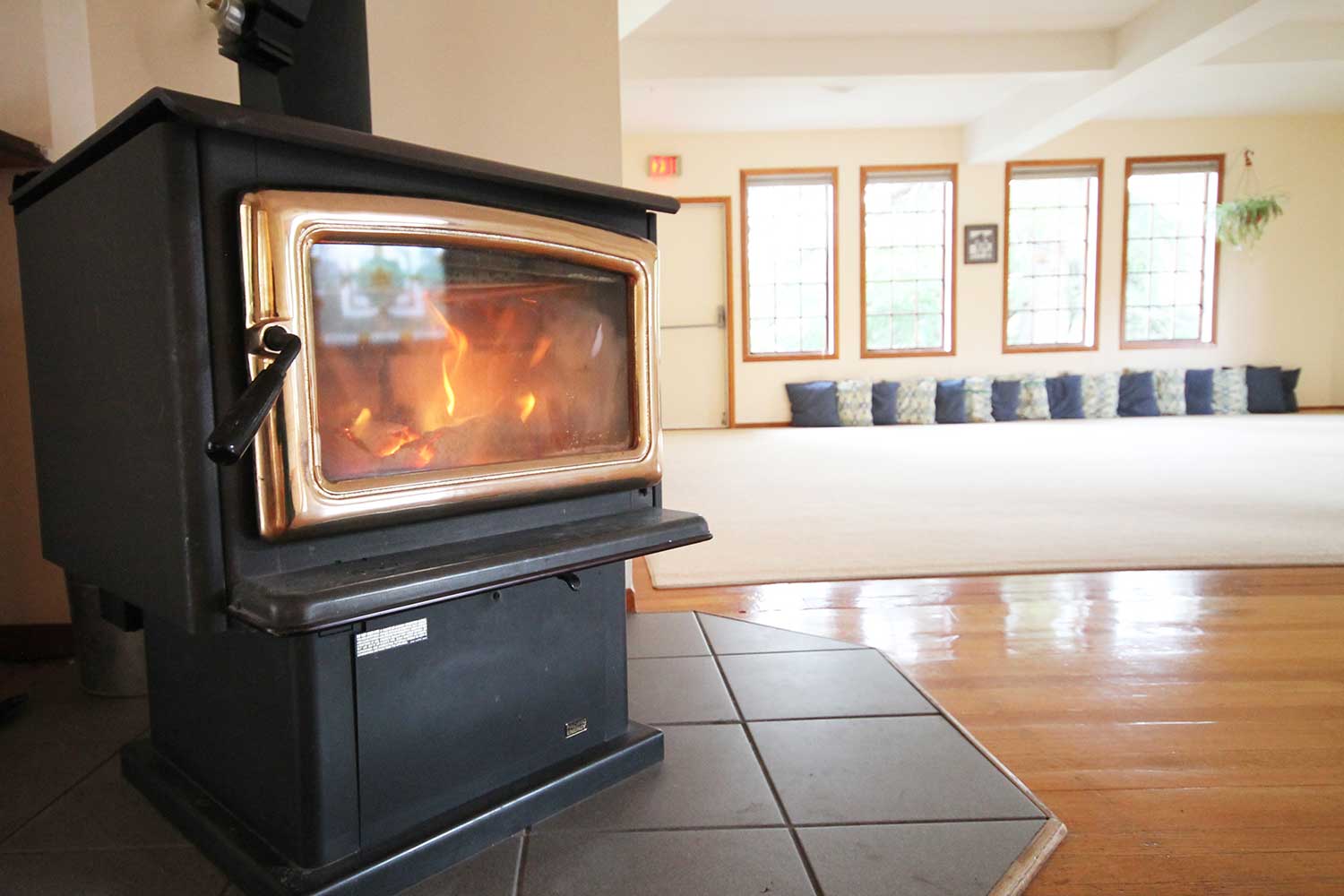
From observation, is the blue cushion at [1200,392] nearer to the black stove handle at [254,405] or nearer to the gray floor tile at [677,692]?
the gray floor tile at [677,692]

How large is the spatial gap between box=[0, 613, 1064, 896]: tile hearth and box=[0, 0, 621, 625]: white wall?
0.56 m

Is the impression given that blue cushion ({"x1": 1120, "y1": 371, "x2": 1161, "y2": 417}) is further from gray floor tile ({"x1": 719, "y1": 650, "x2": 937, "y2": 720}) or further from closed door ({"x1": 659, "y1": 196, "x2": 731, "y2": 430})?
gray floor tile ({"x1": 719, "y1": 650, "x2": 937, "y2": 720})

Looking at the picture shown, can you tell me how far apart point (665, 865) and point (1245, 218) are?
8.58 meters

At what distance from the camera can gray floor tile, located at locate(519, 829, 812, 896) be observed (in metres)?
0.97

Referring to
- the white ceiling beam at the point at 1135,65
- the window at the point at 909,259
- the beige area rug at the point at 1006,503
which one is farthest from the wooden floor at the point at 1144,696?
the window at the point at 909,259

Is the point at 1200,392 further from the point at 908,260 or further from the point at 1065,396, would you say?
the point at 908,260

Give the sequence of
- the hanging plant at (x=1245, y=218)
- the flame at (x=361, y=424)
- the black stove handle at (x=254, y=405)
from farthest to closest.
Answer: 1. the hanging plant at (x=1245, y=218)
2. the flame at (x=361, y=424)
3. the black stove handle at (x=254, y=405)

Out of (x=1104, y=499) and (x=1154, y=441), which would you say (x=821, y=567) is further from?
(x=1154, y=441)

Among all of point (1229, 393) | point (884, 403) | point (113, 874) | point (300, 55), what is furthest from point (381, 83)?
point (1229, 393)

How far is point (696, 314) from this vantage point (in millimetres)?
7883

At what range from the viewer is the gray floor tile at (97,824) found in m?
1.09

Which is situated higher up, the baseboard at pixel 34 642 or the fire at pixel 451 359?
the fire at pixel 451 359

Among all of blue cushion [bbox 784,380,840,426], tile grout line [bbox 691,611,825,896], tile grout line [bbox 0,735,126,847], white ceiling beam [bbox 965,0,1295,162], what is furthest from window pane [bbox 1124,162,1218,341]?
tile grout line [bbox 0,735,126,847]

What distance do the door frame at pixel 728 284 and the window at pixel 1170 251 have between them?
3691 mm
